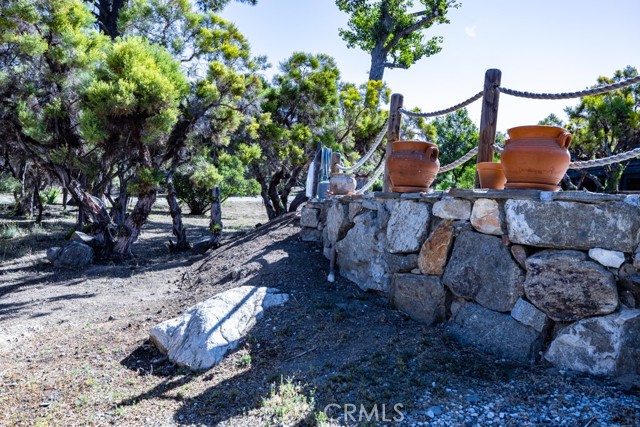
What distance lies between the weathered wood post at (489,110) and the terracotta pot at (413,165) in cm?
39

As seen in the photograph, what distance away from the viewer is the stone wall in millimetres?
2412

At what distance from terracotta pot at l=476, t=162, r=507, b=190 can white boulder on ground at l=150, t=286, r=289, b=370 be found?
196 centimetres

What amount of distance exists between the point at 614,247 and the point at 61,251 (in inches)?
295

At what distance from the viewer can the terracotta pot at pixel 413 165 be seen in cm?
366

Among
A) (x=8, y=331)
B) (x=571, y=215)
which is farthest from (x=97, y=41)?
(x=571, y=215)

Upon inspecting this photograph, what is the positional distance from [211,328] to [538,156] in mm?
2595

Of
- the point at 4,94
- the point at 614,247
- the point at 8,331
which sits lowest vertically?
the point at 8,331

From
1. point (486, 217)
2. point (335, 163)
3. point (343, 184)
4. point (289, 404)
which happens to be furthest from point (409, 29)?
point (289, 404)

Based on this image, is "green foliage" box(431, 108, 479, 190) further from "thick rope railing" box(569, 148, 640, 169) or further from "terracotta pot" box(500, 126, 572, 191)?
"terracotta pot" box(500, 126, 572, 191)

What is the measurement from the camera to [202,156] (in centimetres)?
805

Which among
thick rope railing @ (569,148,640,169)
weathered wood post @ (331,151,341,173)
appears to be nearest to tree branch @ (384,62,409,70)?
weathered wood post @ (331,151,341,173)

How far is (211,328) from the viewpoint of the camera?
3.41 meters

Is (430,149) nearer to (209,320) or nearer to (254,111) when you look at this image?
(209,320)

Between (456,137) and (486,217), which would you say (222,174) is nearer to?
(486,217)
